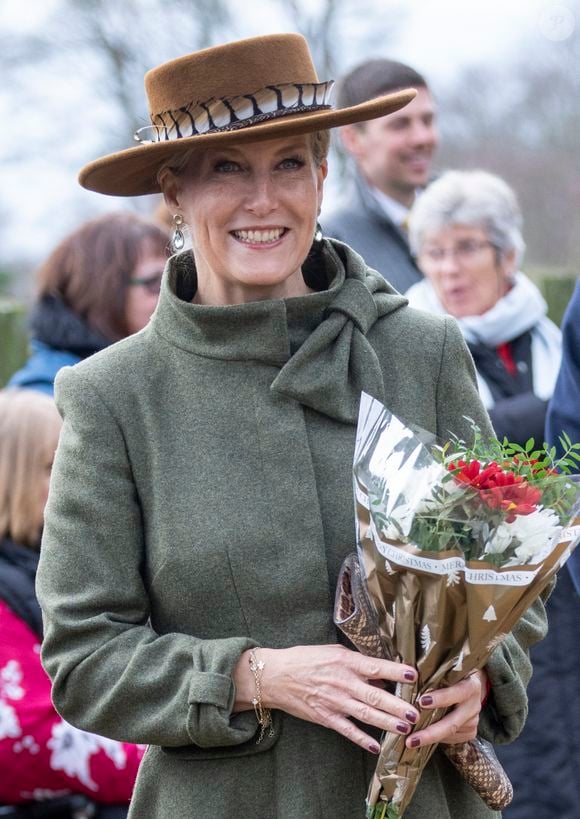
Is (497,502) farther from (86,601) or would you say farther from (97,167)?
(97,167)

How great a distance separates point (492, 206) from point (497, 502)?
2.81m

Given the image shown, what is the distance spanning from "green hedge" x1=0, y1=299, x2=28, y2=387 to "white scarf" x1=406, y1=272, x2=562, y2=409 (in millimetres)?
6676

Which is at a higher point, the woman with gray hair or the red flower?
the red flower

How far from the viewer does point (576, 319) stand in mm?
3299

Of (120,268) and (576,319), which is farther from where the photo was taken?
(120,268)

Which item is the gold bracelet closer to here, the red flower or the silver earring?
the red flower

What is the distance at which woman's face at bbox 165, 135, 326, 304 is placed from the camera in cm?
235

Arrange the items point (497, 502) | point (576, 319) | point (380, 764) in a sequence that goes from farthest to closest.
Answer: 1. point (576, 319)
2. point (380, 764)
3. point (497, 502)

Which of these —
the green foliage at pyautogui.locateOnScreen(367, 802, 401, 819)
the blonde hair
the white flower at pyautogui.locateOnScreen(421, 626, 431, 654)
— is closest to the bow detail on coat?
the white flower at pyautogui.locateOnScreen(421, 626, 431, 654)

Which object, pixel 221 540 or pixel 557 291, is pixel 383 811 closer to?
pixel 221 540

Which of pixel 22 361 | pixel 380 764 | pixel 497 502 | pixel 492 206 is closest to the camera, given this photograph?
pixel 497 502

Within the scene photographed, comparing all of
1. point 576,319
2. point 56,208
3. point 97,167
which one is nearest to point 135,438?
point 97,167

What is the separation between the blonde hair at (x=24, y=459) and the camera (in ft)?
12.2

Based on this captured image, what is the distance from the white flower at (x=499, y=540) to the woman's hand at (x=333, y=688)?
26 centimetres
